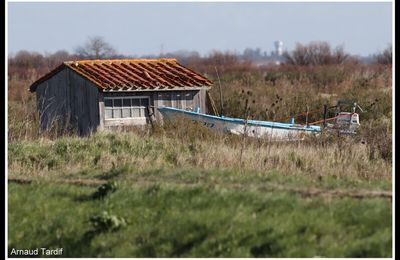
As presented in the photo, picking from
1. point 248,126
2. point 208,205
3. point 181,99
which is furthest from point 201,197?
point 181,99

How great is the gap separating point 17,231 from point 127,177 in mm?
2127

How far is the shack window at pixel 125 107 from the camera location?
2183cm

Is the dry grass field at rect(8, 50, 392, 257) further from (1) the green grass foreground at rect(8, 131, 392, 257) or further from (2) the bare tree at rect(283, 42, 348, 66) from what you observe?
→ (2) the bare tree at rect(283, 42, 348, 66)

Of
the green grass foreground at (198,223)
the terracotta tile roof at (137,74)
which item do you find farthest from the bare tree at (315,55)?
the green grass foreground at (198,223)

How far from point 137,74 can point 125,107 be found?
142 centimetres

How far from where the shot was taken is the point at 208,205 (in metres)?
10.4

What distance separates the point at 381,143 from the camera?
1580cm

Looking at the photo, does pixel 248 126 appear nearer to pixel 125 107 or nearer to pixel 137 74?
pixel 125 107

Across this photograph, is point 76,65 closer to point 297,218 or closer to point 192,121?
point 192,121

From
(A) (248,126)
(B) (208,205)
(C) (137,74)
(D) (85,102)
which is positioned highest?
A: (C) (137,74)

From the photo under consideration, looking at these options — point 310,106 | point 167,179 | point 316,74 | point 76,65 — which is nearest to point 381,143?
point 167,179

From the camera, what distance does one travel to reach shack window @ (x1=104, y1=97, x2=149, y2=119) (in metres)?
21.8

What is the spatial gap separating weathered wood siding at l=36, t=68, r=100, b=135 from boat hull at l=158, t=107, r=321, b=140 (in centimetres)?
209

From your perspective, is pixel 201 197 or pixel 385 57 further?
pixel 385 57
